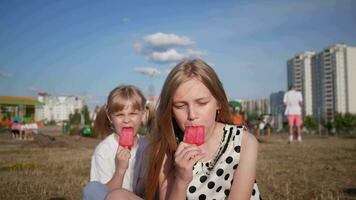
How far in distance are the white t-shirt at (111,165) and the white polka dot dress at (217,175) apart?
0.88 meters

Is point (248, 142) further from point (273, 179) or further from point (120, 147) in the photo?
point (273, 179)

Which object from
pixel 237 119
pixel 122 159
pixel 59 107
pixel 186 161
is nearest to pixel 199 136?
pixel 186 161

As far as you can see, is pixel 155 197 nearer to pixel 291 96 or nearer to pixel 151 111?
pixel 151 111

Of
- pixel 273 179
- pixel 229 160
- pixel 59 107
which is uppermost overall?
pixel 59 107

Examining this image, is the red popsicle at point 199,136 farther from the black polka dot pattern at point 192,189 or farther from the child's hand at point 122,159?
the child's hand at point 122,159

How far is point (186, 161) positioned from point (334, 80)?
11107 centimetres

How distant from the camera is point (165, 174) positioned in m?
2.53

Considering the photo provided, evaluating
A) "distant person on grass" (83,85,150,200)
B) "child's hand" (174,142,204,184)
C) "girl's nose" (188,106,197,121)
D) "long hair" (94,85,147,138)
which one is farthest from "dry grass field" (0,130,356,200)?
"child's hand" (174,142,204,184)

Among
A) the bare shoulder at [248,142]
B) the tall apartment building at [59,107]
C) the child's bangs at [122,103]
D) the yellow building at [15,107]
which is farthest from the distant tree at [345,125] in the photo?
the tall apartment building at [59,107]

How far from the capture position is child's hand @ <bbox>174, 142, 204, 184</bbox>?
6.61ft

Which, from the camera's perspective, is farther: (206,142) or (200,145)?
(206,142)

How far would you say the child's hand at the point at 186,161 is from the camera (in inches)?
79.3

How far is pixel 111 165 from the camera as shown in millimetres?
3404

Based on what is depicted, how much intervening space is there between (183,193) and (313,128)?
184 feet
